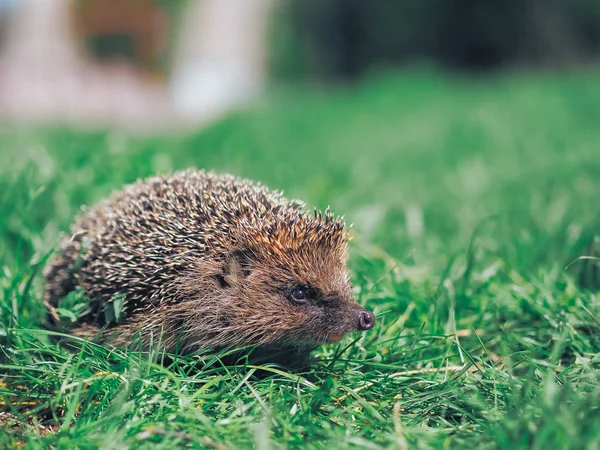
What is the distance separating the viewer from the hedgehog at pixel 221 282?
384 cm

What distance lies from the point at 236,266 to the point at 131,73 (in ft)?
76.3

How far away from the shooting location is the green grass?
2.94 metres

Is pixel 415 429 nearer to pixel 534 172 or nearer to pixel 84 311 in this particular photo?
pixel 84 311

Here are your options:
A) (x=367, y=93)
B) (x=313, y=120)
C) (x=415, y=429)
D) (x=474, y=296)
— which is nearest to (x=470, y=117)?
(x=313, y=120)

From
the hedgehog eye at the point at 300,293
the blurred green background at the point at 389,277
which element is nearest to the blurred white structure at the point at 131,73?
the blurred green background at the point at 389,277

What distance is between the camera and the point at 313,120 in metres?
13.3

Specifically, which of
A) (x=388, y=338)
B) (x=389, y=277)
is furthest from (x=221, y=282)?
(x=389, y=277)

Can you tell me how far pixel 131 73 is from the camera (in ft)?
83.4

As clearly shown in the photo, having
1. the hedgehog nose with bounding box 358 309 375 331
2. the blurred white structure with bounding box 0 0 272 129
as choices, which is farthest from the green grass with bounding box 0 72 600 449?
the blurred white structure with bounding box 0 0 272 129

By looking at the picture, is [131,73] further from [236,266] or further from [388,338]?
[388,338]

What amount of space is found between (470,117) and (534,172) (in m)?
3.83

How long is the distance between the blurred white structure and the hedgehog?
9195mm

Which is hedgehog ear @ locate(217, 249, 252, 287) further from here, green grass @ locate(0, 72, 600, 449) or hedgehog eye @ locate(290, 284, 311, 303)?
green grass @ locate(0, 72, 600, 449)

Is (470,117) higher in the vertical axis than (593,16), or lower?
lower
